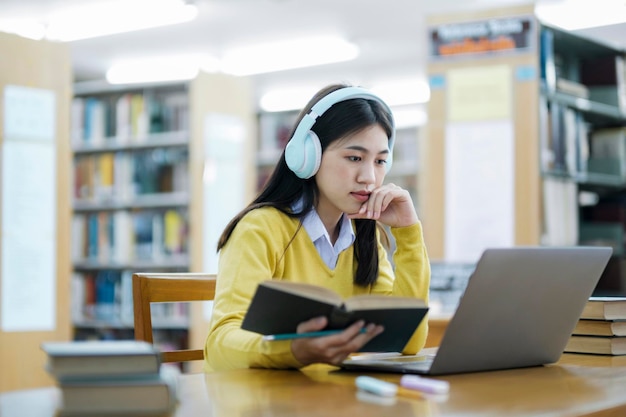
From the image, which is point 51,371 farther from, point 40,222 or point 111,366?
point 40,222

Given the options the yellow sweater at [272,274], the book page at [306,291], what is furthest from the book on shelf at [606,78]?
the book page at [306,291]

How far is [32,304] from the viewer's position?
4.22 metres

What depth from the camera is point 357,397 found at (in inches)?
38.4

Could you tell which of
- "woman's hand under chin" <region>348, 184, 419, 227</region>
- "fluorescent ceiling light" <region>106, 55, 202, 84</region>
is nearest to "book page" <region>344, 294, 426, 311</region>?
"woman's hand under chin" <region>348, 184, 419, 227</region>

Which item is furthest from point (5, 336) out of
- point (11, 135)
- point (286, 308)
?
point (286, 308)

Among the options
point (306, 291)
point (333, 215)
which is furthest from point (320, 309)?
point (333, 215)

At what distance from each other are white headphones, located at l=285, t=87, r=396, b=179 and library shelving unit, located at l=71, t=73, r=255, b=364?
12.8ft

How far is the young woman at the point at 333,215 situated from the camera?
58.9 inches

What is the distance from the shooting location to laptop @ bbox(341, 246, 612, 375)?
1134mm

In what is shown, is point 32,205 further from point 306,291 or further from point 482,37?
→ point 306,291

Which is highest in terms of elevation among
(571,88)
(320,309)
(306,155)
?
(571,88)

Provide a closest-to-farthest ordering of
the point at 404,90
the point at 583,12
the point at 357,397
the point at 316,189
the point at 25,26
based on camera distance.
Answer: the point at 357,397
the point at 316,189
the point at 583,12
the point at 25,26
the point at 404,90

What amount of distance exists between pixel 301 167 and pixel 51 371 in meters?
0.79

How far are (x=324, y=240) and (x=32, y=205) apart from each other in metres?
2.93
